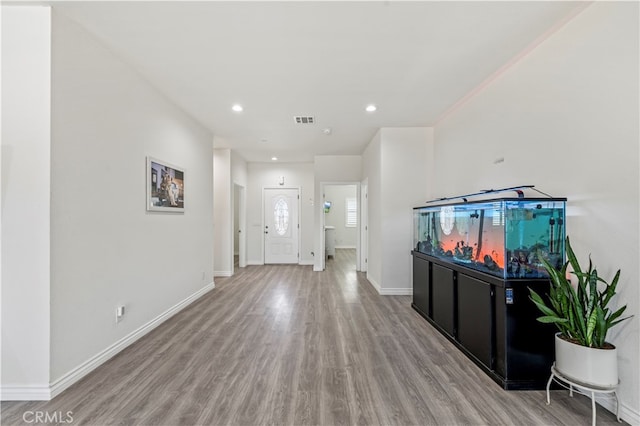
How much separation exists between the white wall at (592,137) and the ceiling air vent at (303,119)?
2.39m

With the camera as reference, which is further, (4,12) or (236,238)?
(236,238)

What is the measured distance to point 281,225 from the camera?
7.12 m

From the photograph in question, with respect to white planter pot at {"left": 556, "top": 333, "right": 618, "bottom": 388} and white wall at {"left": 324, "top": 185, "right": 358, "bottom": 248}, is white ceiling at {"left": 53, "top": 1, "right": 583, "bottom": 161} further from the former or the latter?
white wall at {"left": 324, "top": 185, "right": 358, "bottom": 248}

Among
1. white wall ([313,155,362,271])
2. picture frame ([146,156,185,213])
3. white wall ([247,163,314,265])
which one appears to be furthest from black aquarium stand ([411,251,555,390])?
white wall ([247,163,314,265])

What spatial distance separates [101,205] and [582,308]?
3749mm

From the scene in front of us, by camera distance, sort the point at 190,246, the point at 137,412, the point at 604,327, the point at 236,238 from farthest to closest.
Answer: the point at 236,238 → the point at 190,246 → the point at 137,412 → the point at 604,327

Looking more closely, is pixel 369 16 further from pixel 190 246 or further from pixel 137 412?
pixel 190 246

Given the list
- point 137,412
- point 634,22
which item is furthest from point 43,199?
point 634,22

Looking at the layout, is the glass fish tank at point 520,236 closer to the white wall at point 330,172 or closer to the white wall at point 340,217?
the white wall at point 330,172

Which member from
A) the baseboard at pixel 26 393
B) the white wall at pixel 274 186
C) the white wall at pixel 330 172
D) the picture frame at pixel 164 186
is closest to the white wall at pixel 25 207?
the baseboard at pixel 26 393

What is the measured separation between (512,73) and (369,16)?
1635 millimetres

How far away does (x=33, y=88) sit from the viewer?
1.85 metres

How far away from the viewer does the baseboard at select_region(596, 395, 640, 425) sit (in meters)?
1.58

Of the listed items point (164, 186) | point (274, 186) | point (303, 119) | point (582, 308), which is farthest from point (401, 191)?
point (274, 186)
